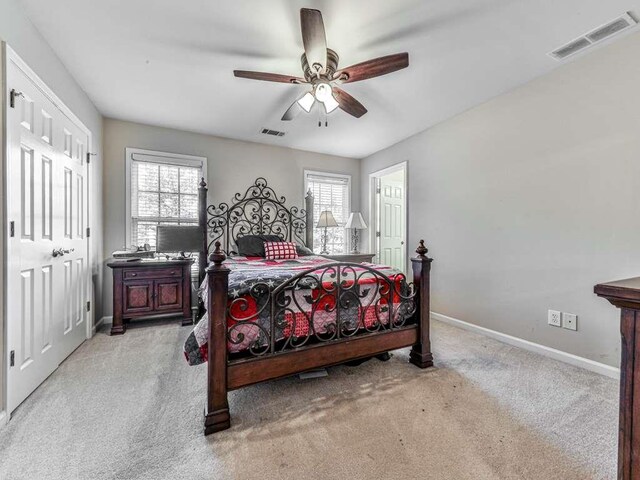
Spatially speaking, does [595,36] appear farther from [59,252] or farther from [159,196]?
[159,196]

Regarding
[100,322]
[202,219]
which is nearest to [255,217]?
[202,219]

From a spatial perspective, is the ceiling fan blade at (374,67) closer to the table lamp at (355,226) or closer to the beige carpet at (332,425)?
the beige carpet at (332,425)

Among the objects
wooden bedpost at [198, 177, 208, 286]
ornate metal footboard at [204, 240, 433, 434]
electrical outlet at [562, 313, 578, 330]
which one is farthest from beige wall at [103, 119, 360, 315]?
electrical outlet at [562, 313, 578, 330]

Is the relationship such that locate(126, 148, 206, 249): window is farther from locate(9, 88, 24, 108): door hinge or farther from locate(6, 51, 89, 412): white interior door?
locate(9, 88, 24, 108): door hinge

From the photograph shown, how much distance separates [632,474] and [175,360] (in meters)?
2.78

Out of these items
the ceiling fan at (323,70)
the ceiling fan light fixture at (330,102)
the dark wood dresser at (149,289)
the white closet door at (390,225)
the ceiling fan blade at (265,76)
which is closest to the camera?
the ceiling fan at (323,70)

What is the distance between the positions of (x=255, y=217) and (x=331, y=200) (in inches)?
57.1

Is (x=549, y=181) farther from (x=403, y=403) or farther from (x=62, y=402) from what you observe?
(x=62, y=402)

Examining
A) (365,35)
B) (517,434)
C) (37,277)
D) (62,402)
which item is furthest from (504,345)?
(37,277)

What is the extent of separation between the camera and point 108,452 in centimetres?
141

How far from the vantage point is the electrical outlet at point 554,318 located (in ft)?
8.18

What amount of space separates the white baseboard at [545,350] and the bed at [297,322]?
3.73 feet

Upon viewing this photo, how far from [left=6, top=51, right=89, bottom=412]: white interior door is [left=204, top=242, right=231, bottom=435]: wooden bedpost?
123 cm

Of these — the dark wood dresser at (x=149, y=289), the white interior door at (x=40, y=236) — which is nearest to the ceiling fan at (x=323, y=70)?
the white interior door at (x=40, y=236)
